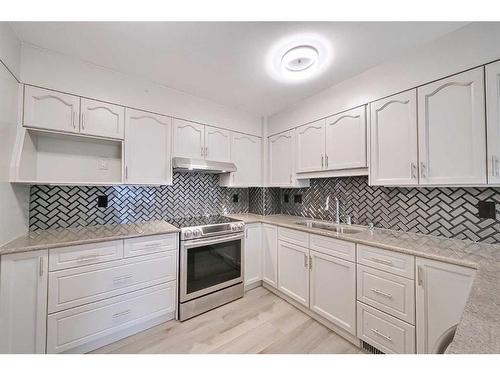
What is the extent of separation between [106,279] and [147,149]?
1.20 metres

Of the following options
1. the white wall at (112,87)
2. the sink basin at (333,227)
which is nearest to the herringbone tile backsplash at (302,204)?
the sink basin at (333,227)

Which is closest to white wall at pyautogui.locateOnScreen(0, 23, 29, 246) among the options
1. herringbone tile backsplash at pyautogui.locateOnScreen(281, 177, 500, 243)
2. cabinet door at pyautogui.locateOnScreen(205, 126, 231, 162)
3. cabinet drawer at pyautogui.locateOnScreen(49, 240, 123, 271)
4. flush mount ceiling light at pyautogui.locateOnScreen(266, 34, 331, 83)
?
cabinet drawer at pyautogui.locateOnScreen(49, 240, 123, 271)

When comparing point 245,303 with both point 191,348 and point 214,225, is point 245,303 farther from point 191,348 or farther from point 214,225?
point 214,225

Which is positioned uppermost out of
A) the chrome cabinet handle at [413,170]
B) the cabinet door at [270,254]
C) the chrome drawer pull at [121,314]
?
the chrome cabinet handle at [413,170]

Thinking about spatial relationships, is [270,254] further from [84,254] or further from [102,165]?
[102,165]

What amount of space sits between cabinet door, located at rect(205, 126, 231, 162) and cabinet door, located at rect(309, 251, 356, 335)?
1543mm

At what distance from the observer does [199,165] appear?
7.20ft

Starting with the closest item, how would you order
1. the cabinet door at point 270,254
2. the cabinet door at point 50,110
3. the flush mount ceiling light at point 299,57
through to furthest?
the flush mount ceiling light at point 299,57 → the cabinet door at point 50,110 → the cabinet door at point 270,254

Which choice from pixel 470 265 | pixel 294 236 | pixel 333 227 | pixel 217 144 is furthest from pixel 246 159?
pixel 470 265

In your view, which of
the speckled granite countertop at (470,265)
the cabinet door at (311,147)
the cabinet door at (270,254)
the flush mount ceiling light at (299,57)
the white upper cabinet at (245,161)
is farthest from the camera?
the white upper cabinet at (245,161)

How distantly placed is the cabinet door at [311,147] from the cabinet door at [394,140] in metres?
0.51

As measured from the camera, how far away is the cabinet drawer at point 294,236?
198cm

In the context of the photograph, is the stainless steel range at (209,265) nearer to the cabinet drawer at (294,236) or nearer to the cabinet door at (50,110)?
the cabinet drawer at (294,236)
